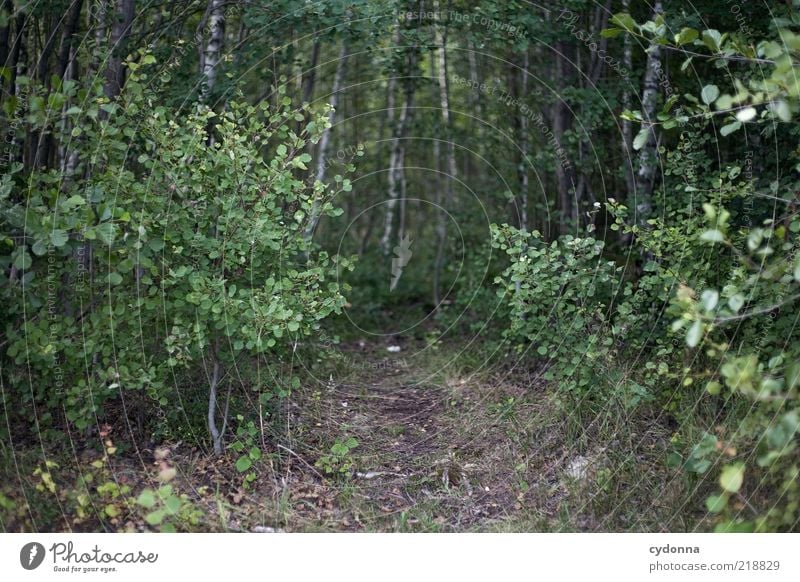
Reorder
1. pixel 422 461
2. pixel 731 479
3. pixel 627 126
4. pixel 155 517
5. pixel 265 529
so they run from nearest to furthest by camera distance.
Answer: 1. pixel 731 479
2. pixel 155 517
3. pixel 265 529
4. pixel 422 461
5. pixel 627 126

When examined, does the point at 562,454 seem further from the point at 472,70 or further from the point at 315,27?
the point at 472,70

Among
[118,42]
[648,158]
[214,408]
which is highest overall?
[118,42]

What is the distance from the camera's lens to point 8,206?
4.30 m

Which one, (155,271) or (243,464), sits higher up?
(155,271)

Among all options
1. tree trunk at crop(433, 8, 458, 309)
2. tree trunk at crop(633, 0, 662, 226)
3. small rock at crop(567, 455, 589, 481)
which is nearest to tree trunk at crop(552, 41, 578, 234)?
tree trunk at crop(633, 0, 662, 226)

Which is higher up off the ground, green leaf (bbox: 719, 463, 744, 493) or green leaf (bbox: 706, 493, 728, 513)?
green leaf (bbox: 719, 463, 744, 493)

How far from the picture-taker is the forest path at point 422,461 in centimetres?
463

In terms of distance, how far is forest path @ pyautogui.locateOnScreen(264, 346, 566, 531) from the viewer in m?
4.63

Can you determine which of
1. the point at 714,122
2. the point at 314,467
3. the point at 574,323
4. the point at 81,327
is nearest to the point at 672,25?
the point at 714,122

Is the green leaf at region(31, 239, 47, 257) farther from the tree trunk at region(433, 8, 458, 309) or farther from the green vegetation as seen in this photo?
the tree trunk at region(433, 8, 458, 309)

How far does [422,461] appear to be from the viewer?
537cm

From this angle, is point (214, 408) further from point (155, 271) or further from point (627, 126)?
point (627, 126)

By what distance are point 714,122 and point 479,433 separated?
3.25 m

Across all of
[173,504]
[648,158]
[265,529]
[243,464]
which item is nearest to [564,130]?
[648,158]
